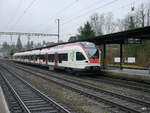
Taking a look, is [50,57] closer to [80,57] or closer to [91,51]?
[80,57]

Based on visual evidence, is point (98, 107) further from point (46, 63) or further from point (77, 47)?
point (46, 63)

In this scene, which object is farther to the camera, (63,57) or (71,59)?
(63,57)

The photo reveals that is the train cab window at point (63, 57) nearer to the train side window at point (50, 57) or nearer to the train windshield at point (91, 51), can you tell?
the train side window at point (50, 57)

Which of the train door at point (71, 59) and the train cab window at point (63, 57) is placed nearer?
the train door at point (71, 59)

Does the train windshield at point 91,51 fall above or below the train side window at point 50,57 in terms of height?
above

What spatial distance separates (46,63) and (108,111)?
925 inches

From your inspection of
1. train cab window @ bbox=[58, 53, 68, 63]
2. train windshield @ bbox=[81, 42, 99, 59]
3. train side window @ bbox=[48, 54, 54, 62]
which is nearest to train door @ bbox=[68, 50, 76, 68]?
train cab window @ bbox=[58, 53, 68, 63]

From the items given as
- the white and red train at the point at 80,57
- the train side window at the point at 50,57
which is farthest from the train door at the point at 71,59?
the train side window at the point at 50,57

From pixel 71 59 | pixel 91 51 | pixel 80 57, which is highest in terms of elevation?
pixel 91 51

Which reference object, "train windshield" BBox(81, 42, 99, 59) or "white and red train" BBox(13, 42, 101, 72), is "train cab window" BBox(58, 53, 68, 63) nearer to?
"white and red train" BBox(13, 42, 101, 72)

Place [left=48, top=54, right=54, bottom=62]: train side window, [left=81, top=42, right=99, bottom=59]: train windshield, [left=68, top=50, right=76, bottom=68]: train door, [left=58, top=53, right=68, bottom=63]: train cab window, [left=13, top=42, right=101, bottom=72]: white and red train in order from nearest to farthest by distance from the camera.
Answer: [left=13, top=42, right=101, bottom=72]: white and red train → [left=81, top=42, right=99, bottom=59]: train windshield → [left=68, top=50, right=76, bottom=68]: train door → [left=58, top=53, right=68, bottom=63]: train cab window → [left=48, top=54, right=54, bottom=62]: train side window

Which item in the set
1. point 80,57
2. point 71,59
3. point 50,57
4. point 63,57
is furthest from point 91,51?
point 50,57

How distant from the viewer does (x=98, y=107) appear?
9102 millimetres

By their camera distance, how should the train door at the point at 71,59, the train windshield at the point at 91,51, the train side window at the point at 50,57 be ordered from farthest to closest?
the train side window at the point at 50,57, the train door at the point at 71,59, the train windshield at the point at 91,51
